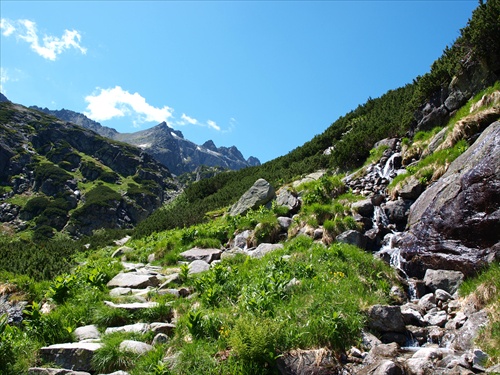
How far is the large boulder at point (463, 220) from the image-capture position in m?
9.00

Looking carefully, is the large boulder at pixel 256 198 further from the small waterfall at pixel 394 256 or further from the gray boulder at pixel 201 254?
the small waterfall at pixel 394 256

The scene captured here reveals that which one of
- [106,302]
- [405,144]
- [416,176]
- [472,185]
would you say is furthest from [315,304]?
[405,144]

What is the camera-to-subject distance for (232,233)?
15703 mm

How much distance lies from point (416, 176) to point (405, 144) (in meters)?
4.69

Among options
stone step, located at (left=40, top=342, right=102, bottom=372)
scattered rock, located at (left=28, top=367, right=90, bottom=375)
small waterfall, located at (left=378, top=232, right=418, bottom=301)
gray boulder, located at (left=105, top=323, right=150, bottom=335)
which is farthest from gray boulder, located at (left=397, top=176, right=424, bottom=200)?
scattered rock, located at (left=28, top=367, right=90, bottom=375)

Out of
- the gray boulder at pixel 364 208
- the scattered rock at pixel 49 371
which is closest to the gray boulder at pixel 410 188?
the gray boulder at pixel 364 208

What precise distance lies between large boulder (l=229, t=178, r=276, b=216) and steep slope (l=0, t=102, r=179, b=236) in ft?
230

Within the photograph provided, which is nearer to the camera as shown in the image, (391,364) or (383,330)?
(391,364)

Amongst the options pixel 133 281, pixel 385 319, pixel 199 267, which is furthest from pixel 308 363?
pixel 199 267

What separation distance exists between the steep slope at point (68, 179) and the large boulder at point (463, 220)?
80238 millimetres

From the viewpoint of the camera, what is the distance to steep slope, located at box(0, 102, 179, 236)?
3487 inches

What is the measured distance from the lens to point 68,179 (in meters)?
108

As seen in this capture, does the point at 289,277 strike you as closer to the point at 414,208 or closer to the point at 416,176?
the point at 414,208

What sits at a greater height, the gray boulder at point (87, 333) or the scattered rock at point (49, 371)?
the gray boulder at point (87, 333)
